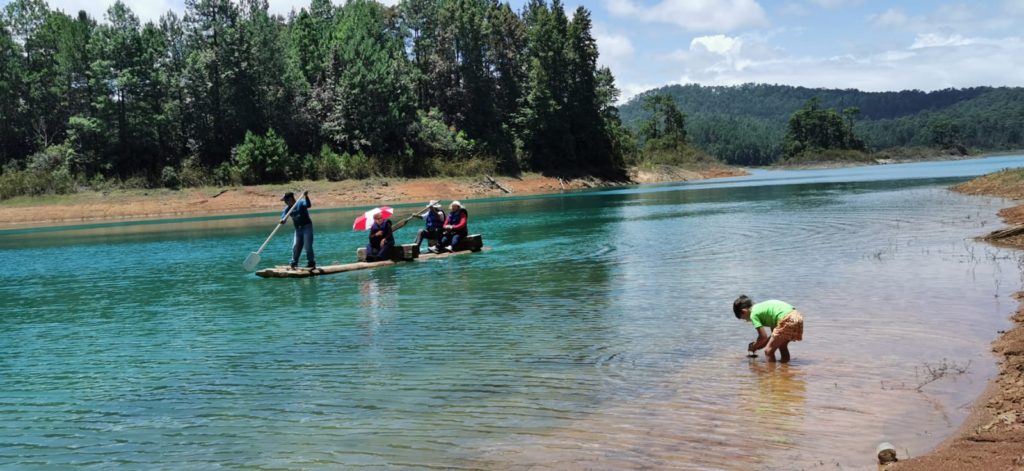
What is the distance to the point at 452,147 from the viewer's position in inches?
3282

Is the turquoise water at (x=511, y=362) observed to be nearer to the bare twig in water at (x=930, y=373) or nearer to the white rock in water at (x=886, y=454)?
the bare twig in water at (x=930, y=373)

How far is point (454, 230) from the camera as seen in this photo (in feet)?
87.6

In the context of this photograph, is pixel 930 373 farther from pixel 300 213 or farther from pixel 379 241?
pixel 379 241

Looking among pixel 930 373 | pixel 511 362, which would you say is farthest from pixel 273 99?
pixel 930 373

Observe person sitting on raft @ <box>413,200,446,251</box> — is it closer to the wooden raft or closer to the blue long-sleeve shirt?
the wooden raft

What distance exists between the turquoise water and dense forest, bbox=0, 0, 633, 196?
5047cm

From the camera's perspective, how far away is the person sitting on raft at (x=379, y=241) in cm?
2422

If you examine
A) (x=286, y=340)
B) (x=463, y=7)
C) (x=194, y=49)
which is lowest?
(x=286, y=340)

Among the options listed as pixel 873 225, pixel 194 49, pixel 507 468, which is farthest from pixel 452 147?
pixel 507 468

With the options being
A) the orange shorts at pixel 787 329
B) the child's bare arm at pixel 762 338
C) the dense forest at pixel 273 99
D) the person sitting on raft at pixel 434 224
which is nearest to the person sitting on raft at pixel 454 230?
the person sitting on raft at pixel 434 224

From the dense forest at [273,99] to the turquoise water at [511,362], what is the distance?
166 feet

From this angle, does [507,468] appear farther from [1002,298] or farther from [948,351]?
[1002,298]

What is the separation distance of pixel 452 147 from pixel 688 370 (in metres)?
74.7

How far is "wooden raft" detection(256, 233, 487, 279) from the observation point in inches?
858
